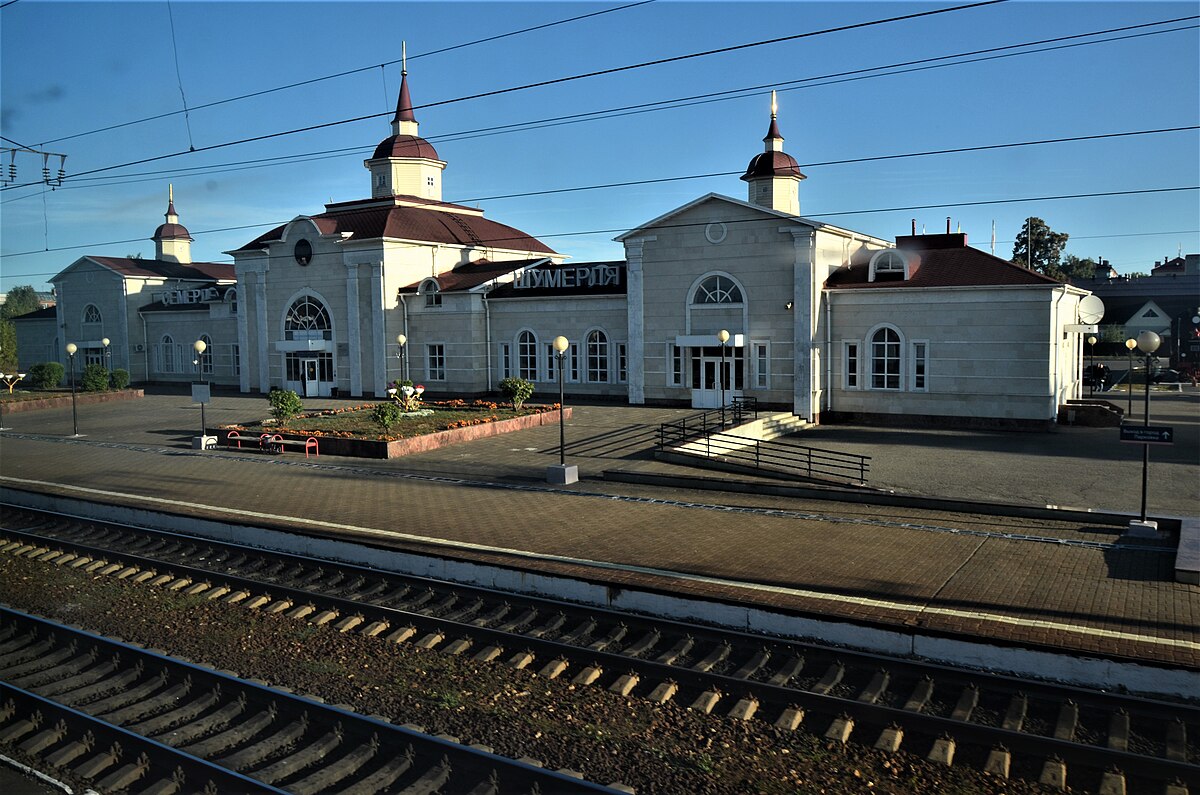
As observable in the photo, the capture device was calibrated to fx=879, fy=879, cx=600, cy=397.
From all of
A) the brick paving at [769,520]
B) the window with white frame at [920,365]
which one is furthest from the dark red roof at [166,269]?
the window with white frame at [920,365]

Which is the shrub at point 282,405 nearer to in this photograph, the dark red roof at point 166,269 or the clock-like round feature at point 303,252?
the clock-like round feature at point 303,252

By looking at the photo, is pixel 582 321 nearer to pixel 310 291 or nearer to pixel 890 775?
pixel 310 291

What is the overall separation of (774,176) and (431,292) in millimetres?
16633

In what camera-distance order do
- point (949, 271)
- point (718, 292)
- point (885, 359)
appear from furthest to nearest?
1. point (718, 292)
2. point (885, 359)
3. point (949, 271)

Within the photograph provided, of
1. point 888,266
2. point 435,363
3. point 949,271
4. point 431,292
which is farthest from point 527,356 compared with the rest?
point 949,271

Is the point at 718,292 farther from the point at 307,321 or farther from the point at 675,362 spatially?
the point at 307,321

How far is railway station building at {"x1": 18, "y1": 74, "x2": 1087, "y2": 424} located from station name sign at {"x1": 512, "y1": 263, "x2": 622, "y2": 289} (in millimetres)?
98

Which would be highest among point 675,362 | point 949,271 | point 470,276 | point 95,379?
point 470,276

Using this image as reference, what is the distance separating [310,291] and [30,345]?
3301 cm

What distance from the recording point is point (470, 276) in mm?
43094

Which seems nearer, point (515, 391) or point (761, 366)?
point (761, 366)

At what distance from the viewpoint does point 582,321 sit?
38.1 metres

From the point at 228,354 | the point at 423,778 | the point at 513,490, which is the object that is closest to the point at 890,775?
the point at 423,778

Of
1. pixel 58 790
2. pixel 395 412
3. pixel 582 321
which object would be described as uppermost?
pixel 582 321
